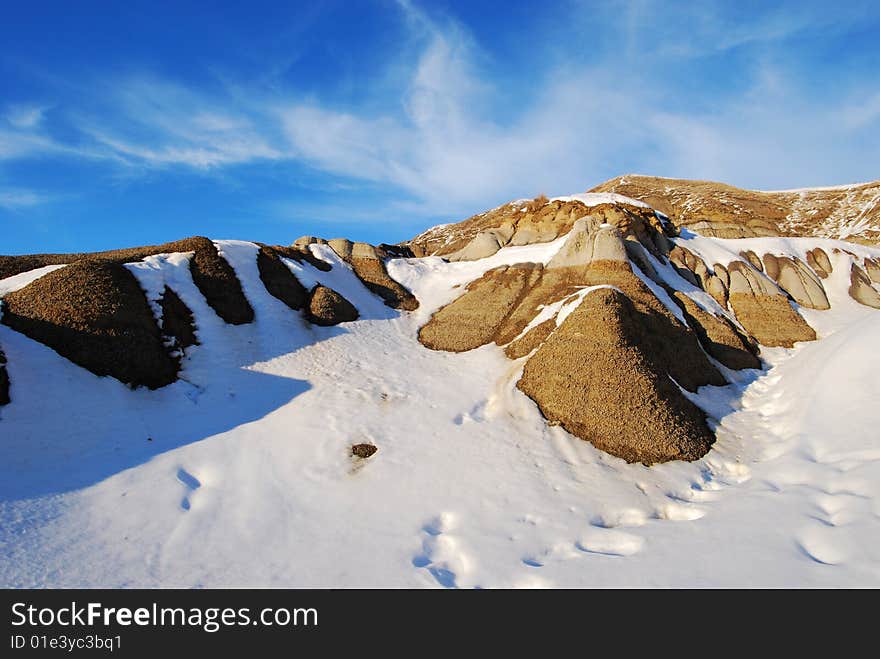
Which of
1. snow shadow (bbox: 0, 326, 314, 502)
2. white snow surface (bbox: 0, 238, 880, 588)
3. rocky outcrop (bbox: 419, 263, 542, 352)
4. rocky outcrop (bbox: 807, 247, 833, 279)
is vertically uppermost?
rocky outcrop (bbox: 807, 247, 833, 279)

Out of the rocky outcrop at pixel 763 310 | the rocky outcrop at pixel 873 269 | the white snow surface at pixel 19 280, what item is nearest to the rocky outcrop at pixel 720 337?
the rocky outcrop at pixel 763 310

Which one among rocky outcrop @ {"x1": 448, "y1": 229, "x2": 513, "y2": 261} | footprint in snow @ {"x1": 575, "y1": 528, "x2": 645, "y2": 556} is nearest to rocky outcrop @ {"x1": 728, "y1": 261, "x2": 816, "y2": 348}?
rocky outcrop @ {"x1": 448, "y1": 229, "x2": 513, "y2": 261}

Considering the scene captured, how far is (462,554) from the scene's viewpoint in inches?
433

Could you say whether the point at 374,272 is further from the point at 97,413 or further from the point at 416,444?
the point at 97,413

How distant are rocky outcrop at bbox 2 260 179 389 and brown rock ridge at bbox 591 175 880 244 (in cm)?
7235

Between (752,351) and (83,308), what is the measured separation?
1536 inches

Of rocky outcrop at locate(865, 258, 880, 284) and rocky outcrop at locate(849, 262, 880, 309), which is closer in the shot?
rocky outcrop at locate(849, 262, 880, 309)

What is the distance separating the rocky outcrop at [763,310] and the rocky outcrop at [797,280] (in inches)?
169

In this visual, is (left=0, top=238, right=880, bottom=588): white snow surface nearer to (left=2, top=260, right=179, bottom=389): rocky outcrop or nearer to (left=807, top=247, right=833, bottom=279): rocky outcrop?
(left=2, top=260, right=179, bottom=389): rocky outcrop

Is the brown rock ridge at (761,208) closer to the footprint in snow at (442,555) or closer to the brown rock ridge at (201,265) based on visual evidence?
the brown rock ridge at (201,265)

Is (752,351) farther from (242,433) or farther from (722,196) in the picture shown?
(722,196)

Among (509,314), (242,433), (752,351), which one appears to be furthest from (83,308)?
(752,351)

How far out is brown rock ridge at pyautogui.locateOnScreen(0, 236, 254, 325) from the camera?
23.2m

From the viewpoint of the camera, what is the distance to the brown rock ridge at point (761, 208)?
7312 centimetres
